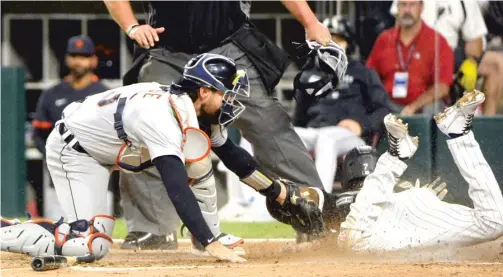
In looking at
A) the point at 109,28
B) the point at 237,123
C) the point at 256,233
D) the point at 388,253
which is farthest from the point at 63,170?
the point at 109,28

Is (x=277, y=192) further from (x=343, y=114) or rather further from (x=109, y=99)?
(x=343, y=114)

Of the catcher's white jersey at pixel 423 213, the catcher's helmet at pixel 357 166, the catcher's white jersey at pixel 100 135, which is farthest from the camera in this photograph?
the catcher's helmet at pixel 357 166

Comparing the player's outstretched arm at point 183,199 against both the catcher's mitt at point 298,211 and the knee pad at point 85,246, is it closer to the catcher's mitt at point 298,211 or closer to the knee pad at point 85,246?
the knee pad at point 85,246

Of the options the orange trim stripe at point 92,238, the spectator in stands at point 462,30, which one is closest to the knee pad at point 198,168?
the orange trim stripe at point 92,238

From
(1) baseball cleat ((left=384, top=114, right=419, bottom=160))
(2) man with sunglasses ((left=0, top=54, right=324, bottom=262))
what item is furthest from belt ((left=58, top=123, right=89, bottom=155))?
(1) baseball cleat ((left=384, top=114, right=419, bottom=160))

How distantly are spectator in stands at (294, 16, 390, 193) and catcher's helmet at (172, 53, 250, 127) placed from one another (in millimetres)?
2858

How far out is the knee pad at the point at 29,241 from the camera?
22.7 feet

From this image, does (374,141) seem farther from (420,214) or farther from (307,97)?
(420,214)

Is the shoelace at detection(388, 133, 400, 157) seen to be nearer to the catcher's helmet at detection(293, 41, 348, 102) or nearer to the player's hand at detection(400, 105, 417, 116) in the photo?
the catcher's helmet at detection(293, 41, 348, 102)

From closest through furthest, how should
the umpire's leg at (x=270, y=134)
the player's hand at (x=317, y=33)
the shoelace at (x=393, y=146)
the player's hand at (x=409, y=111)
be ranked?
the shoelace at (x=393, y=146), the player's hand at (x=317, y=33), the umpire's leg at (x=270, y=134), the player's hand at (x=409, y=111)

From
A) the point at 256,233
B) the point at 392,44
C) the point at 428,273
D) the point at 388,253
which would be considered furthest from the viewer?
the point at 392,44

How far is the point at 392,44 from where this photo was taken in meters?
10.1

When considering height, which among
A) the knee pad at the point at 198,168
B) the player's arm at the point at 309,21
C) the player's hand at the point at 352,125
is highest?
the player's arm at the point at 309,21

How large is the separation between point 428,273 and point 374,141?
148 inches
